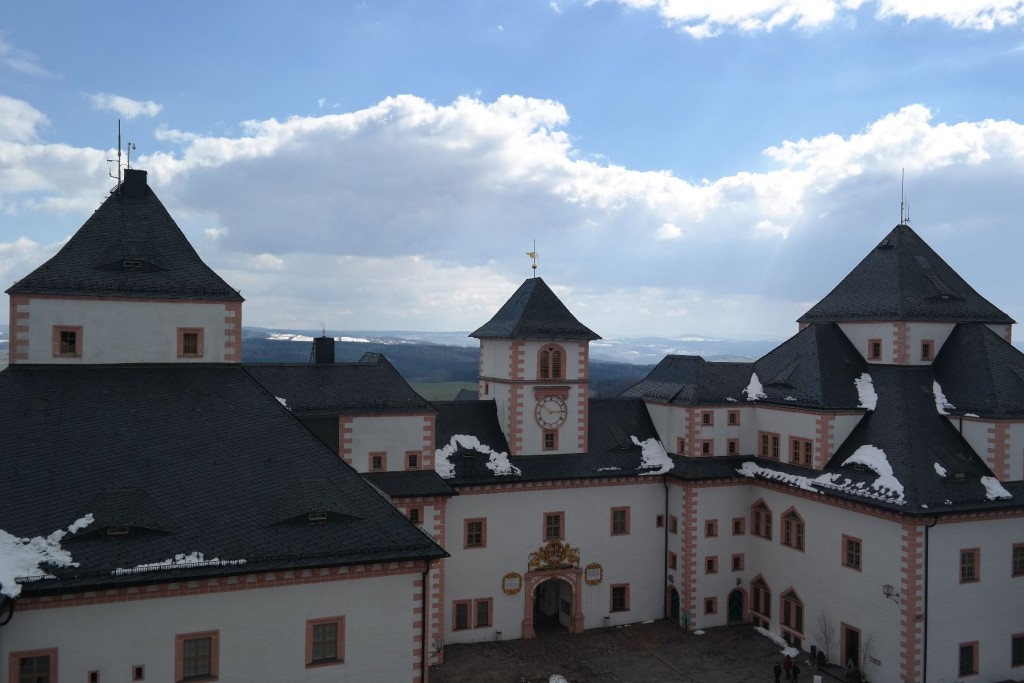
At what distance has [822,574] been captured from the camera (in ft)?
118

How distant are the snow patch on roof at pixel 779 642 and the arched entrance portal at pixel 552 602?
9.20 metres

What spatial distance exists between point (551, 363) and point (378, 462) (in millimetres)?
10655

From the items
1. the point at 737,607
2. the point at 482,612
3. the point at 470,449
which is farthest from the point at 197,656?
the point at 737,607

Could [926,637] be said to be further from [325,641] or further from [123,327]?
[123,327]

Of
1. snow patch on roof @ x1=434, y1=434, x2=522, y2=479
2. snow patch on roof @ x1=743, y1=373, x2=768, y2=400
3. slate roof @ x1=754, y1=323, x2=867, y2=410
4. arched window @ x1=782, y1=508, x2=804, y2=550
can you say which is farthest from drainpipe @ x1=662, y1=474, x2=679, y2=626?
snow patch on roof @ x1=434, y1=434, x2=522, y2=479

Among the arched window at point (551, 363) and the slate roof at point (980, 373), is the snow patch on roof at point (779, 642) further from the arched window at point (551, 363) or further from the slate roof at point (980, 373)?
the arched window at point (551, 363)

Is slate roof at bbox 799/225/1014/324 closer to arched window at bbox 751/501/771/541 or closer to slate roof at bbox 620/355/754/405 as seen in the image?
slate roof at bbox 620/355/754/405

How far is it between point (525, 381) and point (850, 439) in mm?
16034

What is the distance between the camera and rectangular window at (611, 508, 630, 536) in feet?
132

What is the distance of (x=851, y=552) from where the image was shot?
34.6m

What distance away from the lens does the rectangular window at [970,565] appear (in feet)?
107

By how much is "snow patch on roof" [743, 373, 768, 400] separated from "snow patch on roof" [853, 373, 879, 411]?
15.9ft

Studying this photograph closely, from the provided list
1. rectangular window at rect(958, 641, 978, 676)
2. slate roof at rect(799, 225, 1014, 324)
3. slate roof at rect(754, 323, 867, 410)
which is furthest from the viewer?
slate roof at rect(799, 225, 1014, 324)

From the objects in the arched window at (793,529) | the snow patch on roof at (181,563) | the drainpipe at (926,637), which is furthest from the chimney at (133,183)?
the drainpipe at (926,637)
